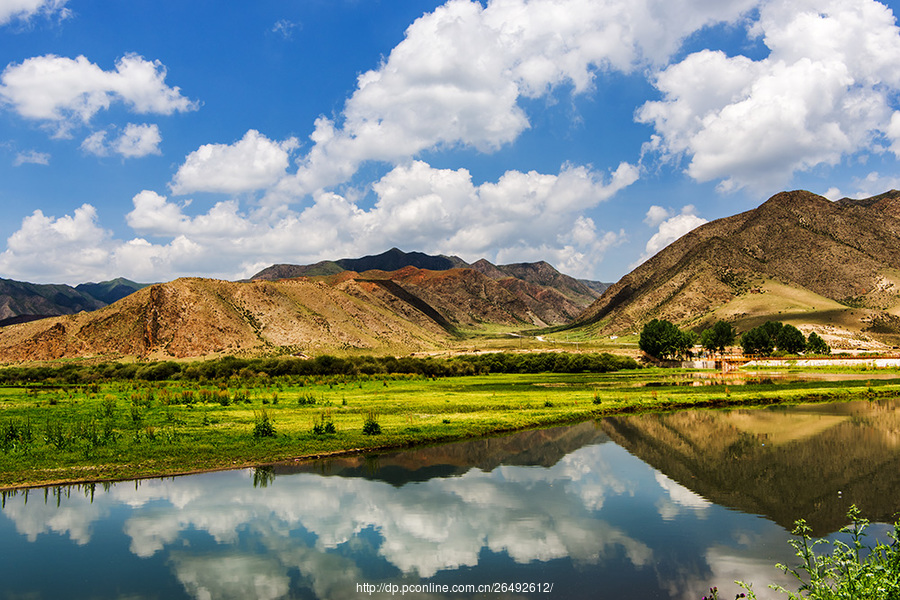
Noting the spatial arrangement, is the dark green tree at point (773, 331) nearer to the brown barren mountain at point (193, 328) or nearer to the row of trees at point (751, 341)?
the row of trees at point (751, 341)

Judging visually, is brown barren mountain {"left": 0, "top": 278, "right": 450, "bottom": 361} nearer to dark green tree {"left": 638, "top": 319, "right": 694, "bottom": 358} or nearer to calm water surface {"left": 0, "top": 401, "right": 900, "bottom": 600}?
dark green tree {"left": 638, "top": 319, "right": 694, "bottom": 358}

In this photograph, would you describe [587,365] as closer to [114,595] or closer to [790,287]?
[114,595]

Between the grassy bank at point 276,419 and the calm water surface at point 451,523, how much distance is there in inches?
99.1

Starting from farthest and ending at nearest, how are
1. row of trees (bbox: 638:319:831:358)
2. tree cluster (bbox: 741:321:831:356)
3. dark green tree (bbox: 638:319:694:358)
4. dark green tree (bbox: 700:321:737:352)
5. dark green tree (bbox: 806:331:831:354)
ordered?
dark green tree (bbox: 700:321:737:352), tree cluster (bbox: 741:321:831:356), dark green tree (bbox: 806:331:831:354), row of trees (bbox: 638:319:831:358), dark green tree (bbox: 638:319:694:358)

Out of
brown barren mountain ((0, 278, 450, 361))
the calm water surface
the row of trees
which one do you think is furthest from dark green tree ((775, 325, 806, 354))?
the calm water surface

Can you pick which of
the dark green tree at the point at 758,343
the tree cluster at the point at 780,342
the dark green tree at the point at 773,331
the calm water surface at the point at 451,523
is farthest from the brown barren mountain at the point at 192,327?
the calm water surface at the point at 451,523

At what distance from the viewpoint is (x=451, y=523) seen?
18734 mm

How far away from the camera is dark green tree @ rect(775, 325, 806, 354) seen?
129 meters

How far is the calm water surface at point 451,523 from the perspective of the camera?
14.6 m

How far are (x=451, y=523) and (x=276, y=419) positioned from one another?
23.6 m

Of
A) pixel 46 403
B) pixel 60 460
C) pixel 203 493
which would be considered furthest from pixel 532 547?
pixel 46 403

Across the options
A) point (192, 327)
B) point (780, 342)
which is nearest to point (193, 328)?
point (192, 327)

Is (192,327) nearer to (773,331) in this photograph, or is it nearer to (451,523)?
(451,523)

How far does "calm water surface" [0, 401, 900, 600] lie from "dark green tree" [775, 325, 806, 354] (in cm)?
11362
